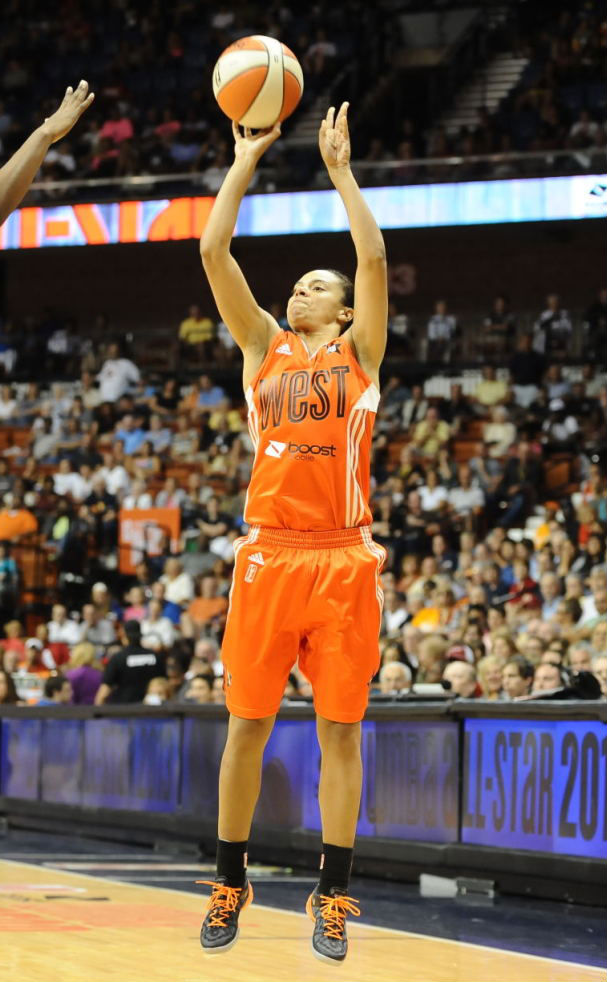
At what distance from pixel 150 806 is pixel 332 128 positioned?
323 inches

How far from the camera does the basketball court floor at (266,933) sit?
6.73 m

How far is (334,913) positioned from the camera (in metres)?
5.57

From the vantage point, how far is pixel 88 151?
2617cm

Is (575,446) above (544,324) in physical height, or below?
below

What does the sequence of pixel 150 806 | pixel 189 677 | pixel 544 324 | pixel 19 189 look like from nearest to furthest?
pixel 19 189 → pixel 150 806 → pixel 189 677 → pixel 544 324

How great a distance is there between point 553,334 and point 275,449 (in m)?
16.3

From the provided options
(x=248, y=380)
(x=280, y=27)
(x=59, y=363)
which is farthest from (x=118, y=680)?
(x=280, y=27)

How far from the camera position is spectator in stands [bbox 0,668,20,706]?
15234 mm

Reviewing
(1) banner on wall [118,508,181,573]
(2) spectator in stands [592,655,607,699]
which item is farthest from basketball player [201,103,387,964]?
(1) banner on wall [118,508,181,573]

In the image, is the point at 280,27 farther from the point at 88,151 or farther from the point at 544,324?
the point at 544,324

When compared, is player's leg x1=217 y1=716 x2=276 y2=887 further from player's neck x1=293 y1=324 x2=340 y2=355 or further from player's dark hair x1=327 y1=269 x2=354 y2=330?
player's dark hair x1=327 y1=269 x2=354 y2=330

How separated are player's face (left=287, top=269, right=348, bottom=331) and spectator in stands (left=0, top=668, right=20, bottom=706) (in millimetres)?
10016


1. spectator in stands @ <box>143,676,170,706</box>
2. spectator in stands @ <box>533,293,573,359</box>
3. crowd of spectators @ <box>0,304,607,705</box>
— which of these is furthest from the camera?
spectator in stands @ <box>533,293,573,359</box>

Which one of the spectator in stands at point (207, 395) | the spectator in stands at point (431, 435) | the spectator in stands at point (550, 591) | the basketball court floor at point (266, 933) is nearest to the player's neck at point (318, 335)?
the basketball court floor at point (266, 933)
